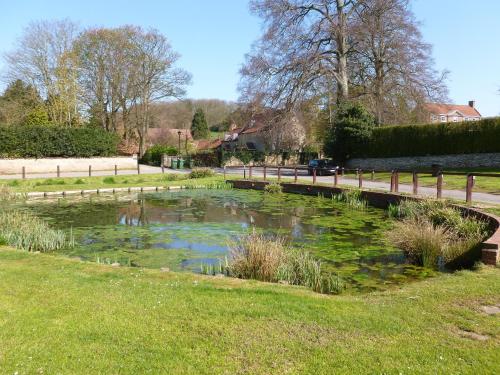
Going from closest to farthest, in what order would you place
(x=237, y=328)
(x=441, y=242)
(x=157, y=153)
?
(x=237, y=328) < (x=441, y=242) < (x=157, y=153)

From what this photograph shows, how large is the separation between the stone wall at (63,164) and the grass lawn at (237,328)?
34.5m

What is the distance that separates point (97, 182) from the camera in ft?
89.5

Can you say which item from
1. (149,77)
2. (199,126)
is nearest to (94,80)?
(149,77)

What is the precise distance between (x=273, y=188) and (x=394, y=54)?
1670 cm

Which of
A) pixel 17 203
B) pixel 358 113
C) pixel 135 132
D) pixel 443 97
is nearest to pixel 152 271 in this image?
pixel 17 203

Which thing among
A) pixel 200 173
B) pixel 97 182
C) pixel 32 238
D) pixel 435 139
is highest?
pixel 435 139

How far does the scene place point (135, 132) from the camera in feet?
182

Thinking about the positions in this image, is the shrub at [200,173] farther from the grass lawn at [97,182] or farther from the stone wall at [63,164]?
the stone wall at [63,164]

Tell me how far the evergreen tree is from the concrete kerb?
5017cm

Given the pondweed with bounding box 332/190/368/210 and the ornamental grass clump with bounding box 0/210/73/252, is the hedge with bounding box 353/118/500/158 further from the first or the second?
the ornamental grass clump with bounding box 0/210/73/252

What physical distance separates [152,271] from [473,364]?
16.4 ft

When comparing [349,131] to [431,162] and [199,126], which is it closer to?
[431,162]

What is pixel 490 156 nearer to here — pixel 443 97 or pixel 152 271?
pixel 443 97

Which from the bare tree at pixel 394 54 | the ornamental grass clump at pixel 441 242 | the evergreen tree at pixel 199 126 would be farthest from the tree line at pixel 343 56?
the evergreen tree at pixel 199 126
